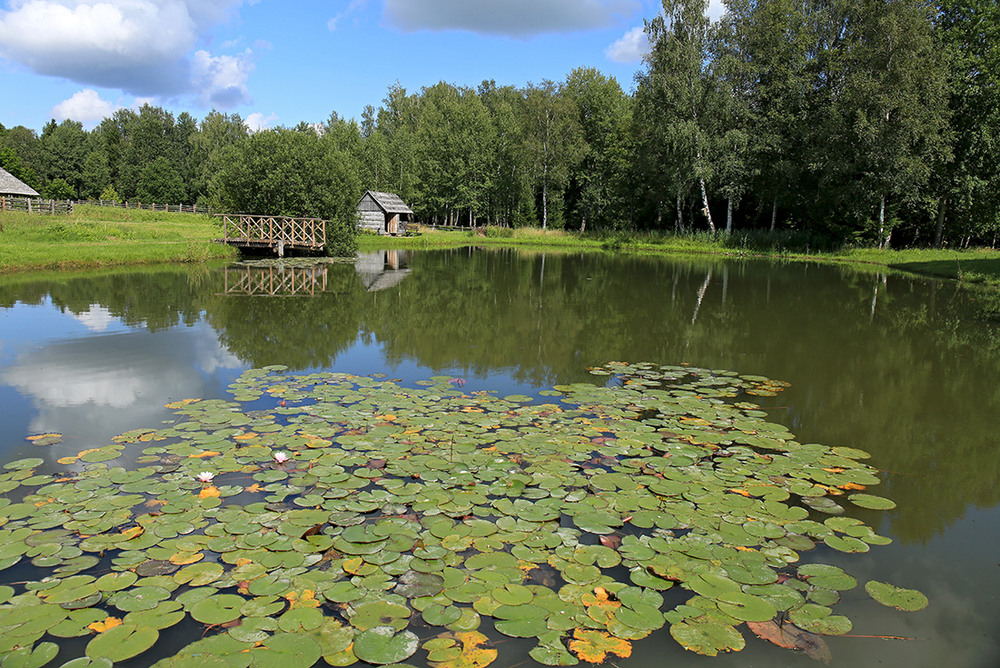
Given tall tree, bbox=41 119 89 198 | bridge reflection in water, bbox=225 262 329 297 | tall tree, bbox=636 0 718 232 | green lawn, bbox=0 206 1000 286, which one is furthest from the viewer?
tall tree, bbox=41 119 89 198

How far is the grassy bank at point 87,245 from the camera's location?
2178 cm

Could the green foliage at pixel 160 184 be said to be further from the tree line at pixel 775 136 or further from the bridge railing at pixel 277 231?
the bridge railing at pixel 277 231

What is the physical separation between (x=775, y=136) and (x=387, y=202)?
2787 cm

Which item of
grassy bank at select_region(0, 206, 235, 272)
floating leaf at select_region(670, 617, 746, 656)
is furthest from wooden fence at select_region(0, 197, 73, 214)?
floating leaf at select_region(670, 617, 746, 656)

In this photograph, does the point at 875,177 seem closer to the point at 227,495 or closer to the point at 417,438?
the point at 417,438

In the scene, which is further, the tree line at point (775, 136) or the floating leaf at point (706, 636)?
the tree line at point (775, 136)

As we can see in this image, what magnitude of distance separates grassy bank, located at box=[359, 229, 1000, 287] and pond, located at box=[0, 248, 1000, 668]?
4462 mm

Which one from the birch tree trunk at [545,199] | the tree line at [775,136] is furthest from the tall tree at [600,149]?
the birch tree trunk at [545,199]

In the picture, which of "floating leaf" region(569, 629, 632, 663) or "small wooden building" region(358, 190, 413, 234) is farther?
"small wooden building" region(358, 190, 413, 234)

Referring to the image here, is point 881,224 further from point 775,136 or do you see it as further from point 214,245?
point 214,245

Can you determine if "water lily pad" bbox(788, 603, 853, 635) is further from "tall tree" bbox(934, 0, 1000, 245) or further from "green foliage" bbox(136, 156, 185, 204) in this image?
"green foliage" bbox(136, 156, 185, 204)

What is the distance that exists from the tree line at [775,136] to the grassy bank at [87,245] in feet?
15.0

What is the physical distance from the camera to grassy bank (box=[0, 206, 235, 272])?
21.8 meters

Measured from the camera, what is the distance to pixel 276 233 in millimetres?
30641
